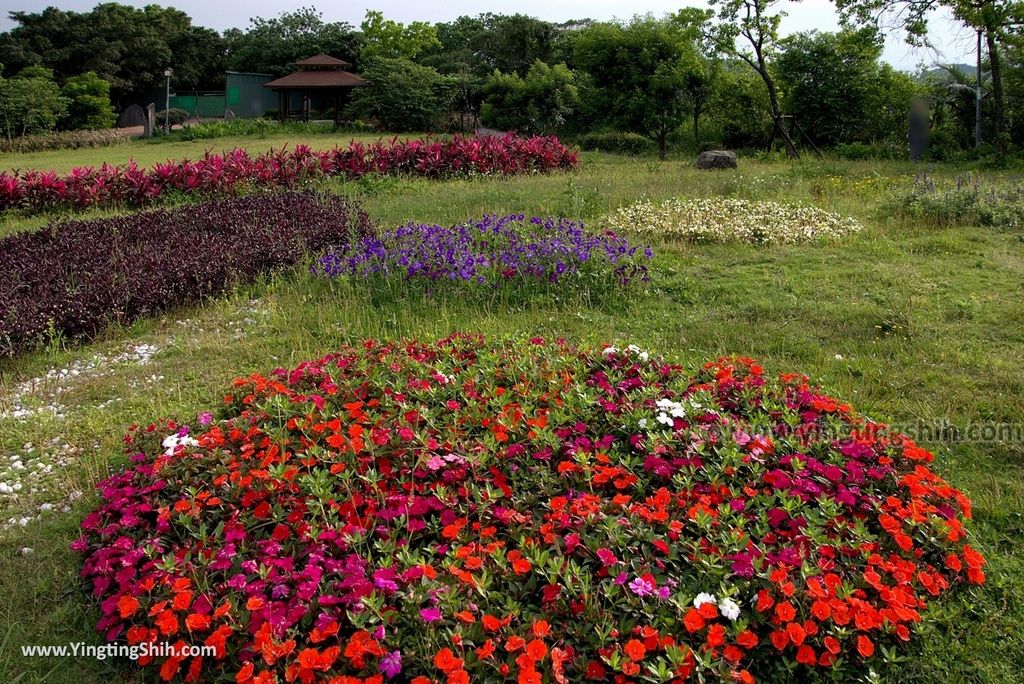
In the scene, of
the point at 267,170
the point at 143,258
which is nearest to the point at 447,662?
the point at 143,258

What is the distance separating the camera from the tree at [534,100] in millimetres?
19047

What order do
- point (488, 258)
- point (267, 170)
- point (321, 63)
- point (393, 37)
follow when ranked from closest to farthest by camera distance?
point (488, 258)
point (267, 170)
point (321, 63)
point (393, 37)

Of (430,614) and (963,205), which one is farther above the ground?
(963,205)

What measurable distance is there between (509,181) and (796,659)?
9.49 m

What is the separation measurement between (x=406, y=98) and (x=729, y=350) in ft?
70.1

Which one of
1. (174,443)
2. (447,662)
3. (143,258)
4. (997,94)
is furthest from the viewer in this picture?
(997,94)

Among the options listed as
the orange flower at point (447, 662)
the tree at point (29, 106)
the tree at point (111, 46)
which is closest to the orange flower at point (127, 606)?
the orange flower at point (447, 662)

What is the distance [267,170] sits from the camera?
10.0m

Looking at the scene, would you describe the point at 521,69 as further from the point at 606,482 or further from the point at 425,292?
the point at 606,482

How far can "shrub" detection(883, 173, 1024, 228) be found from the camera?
716 centimetres

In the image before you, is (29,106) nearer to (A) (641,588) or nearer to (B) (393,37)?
(B) (393,37)

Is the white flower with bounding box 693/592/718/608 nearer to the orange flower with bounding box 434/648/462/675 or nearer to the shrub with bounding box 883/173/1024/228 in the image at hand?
the orange flower with bounding box 434/648/462/675

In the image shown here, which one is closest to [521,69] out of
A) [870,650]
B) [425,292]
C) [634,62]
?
[634,62]

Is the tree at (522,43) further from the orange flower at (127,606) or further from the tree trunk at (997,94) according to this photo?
the orange flower at (127,606)
